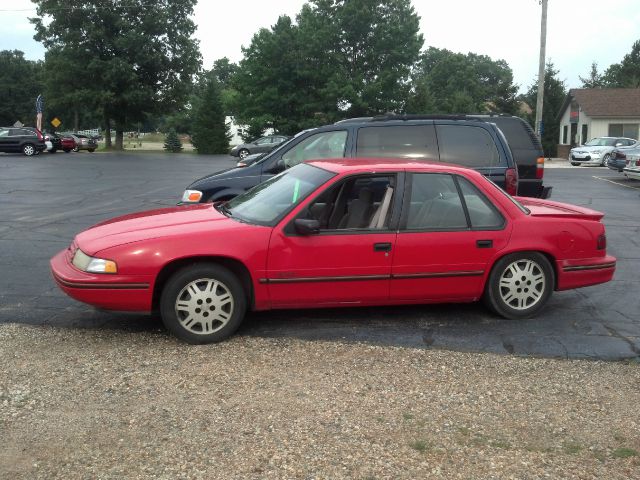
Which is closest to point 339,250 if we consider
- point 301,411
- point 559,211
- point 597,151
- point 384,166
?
point 384,166

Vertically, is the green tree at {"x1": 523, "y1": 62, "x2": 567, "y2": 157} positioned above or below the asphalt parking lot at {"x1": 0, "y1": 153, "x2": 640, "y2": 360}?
above

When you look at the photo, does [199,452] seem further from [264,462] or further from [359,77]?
[359,77]

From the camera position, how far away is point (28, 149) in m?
37.1

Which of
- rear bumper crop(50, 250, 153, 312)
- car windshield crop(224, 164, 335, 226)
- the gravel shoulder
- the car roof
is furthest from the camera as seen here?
the car roof

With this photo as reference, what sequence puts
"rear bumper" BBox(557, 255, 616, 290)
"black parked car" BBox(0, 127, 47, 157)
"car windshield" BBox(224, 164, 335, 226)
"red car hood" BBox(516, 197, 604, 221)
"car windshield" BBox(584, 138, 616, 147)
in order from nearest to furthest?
"car windshield" BBox(224, 164, 335, 226), "rear bumper" BBox(557, 255, 616, 290), "red car hood" BBox(516, 197, 604, 221), "car windshield" BBox(584, 138, 616, 147), "black parked car" BBox(0, 127, 47, 157)

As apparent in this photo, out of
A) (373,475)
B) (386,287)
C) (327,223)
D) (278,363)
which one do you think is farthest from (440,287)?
(373,475)

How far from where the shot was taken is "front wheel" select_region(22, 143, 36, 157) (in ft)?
121

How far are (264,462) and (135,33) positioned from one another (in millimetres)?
52333

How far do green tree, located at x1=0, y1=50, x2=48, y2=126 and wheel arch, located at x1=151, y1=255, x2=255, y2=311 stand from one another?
306ft

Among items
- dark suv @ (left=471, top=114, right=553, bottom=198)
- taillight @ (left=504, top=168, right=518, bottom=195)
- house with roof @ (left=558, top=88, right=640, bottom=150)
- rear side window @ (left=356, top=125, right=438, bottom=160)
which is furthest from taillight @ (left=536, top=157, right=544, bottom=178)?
house with roof @ (left=558, top=88, right=640, bottom=150)

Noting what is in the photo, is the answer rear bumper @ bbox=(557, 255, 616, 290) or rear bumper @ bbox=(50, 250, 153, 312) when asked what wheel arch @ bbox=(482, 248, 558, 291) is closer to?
rear bumper @ bbox=(557, 255, 616, 290)

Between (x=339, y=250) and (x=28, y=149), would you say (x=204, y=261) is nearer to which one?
(x=339, y=250)

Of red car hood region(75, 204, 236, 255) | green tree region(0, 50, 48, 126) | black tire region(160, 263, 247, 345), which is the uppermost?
green tree region(0, 50, 48, 126)

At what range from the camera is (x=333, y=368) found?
4797mm
